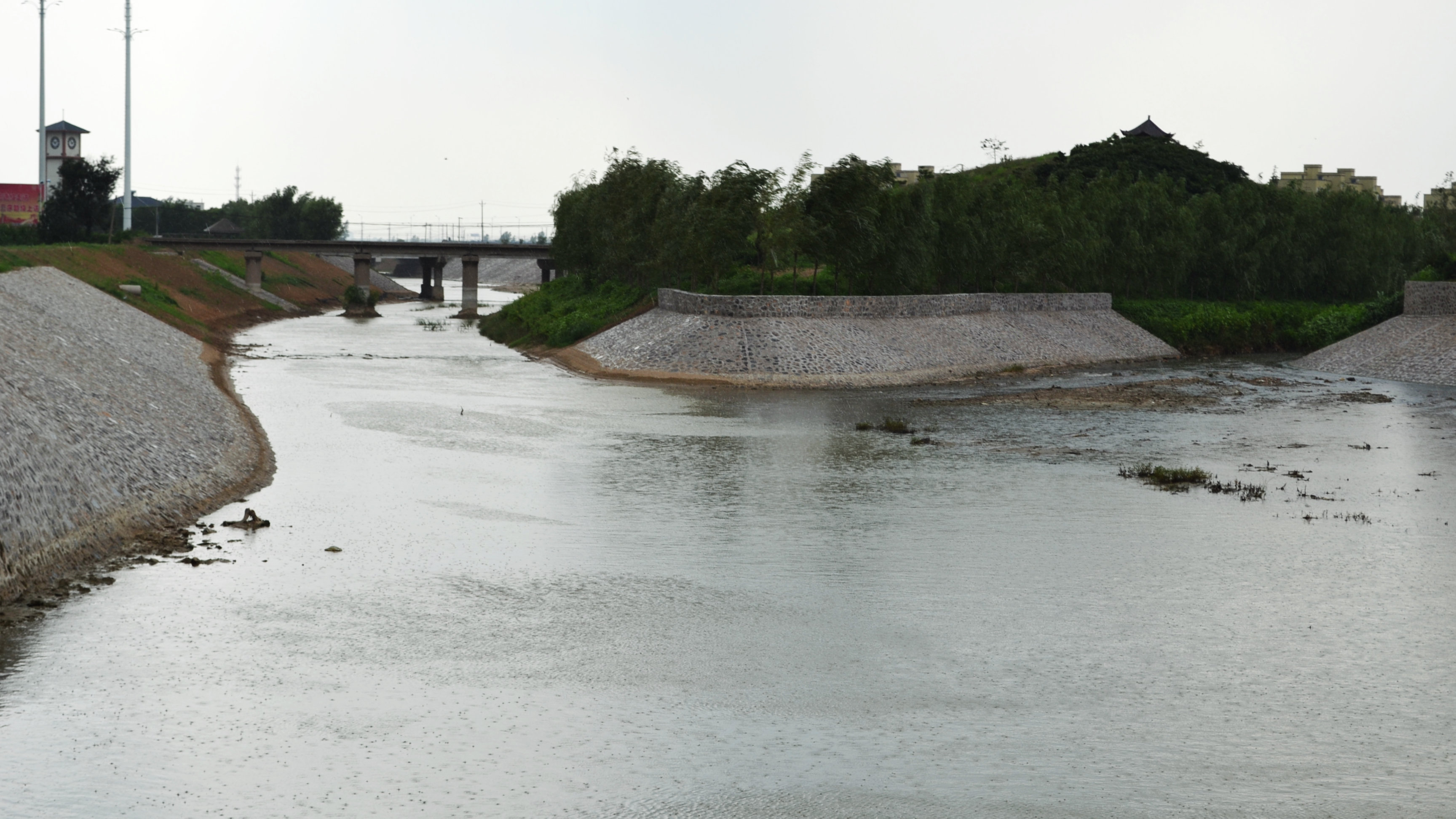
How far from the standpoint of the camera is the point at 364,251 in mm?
137375

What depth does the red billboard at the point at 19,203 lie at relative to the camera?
122 meters

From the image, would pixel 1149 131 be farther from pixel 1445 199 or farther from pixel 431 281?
pixel 431 281

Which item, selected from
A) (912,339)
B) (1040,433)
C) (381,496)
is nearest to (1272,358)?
(912,339)

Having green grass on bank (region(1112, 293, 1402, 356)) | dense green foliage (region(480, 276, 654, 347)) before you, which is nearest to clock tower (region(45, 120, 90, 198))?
dense green foliage (region(480, 276, 654, 347))

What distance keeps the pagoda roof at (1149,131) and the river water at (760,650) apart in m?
149

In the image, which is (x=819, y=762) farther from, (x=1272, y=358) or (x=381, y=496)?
(x=1272, y=358)

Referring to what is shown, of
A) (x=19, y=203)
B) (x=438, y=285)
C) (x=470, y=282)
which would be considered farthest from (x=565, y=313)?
(x=438, y=285)

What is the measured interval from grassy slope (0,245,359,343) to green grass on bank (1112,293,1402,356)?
6812cm

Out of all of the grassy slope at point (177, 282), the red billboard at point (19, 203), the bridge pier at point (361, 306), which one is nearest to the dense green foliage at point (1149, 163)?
the bridge pier at point (361, 306)

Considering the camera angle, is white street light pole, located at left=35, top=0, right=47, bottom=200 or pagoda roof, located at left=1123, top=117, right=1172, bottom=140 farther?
pagoda roof, located at left=1123, top=117, right=1172, bottom=140

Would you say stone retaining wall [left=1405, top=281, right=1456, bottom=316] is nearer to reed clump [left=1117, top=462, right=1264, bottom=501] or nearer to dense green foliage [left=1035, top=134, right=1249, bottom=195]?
reed clump [left=1117, top=462, right=1264, bottom=501]

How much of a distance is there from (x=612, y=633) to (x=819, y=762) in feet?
21.7

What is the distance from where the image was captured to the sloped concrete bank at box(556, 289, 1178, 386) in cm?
7106

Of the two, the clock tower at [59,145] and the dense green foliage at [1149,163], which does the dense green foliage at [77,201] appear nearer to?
the clock tower at [59,145]
